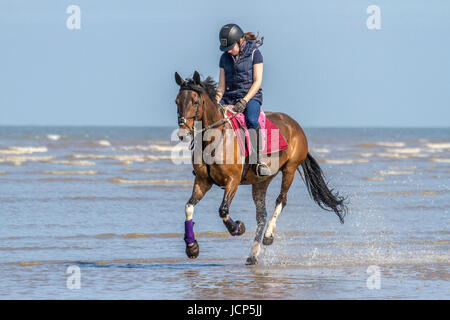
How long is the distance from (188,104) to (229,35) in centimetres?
122

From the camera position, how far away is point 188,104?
927 centimetres

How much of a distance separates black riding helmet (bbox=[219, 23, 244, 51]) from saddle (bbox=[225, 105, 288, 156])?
75 cm

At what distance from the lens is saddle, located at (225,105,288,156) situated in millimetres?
10109

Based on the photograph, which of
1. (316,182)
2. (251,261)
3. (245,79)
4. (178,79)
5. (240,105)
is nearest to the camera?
(178,79)

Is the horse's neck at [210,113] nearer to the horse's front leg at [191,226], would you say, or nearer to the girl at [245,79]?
the girl at [245,79]

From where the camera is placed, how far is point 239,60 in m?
10.3

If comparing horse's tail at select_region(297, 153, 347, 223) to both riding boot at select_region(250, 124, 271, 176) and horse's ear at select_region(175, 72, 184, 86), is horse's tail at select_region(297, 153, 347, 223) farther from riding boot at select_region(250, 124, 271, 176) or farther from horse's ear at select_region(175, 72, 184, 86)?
horse's ear at select_region(175, 72, 184, 86)

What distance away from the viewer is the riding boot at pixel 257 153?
34.1ft

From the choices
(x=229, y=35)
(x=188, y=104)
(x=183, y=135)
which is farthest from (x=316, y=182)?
(x=183, y=135)

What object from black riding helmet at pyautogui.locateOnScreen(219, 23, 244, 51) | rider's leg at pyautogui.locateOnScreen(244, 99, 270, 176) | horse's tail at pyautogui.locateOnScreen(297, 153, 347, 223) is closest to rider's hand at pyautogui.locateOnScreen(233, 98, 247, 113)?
rider's leg at pyautogui.locateOnScreen(244, 99, 270, 176)

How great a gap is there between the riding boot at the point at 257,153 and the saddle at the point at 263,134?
0.27ft

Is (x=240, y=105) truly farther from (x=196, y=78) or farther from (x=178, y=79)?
(x=178, y=79)

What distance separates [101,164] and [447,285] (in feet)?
86.7

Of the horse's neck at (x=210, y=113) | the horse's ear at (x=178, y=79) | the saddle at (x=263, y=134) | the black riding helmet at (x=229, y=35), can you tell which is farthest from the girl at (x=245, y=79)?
the horse's ear at (x=178, y=79)
